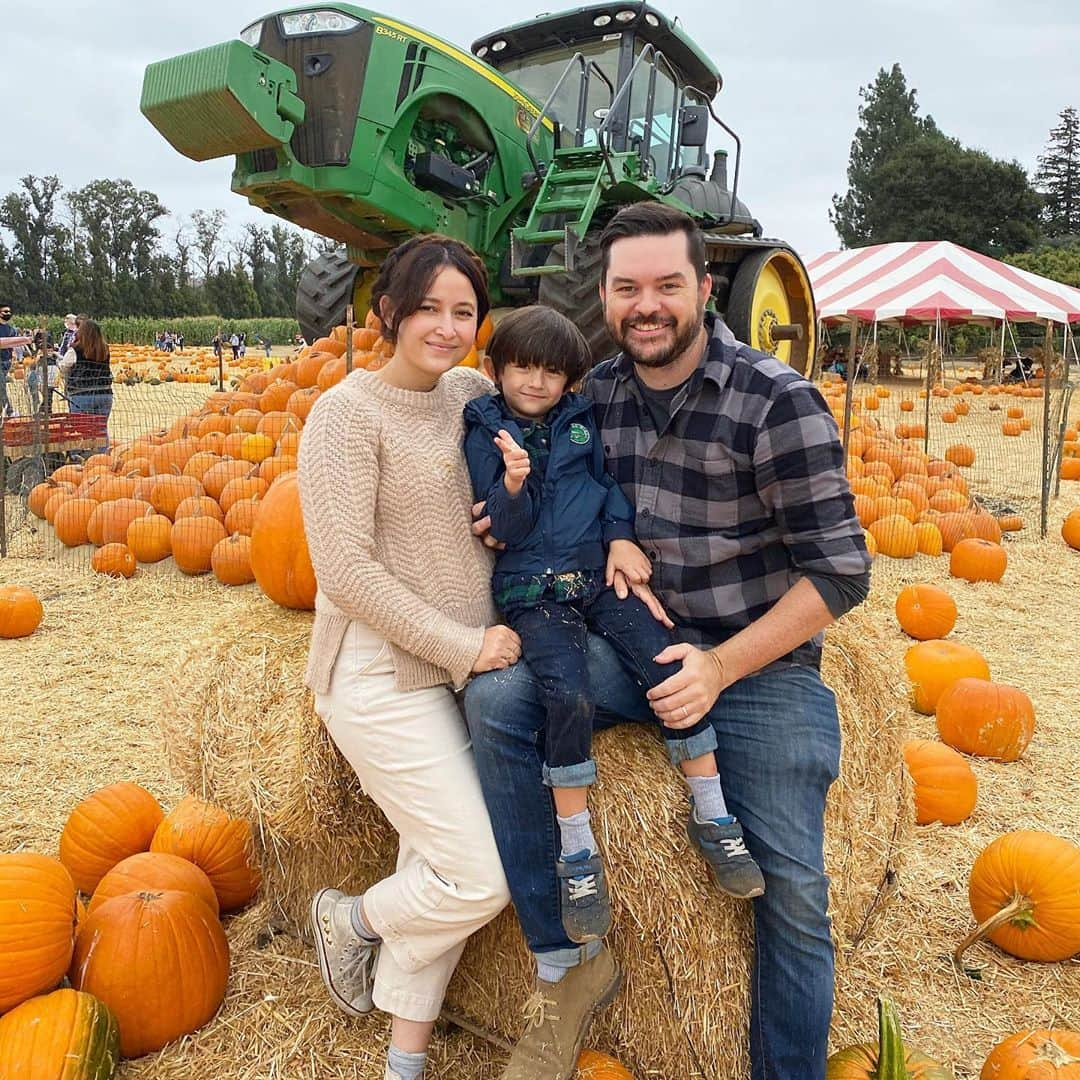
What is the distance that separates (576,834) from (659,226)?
53.5 inches

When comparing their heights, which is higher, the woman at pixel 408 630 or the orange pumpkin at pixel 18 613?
the woman at pixel 408 630

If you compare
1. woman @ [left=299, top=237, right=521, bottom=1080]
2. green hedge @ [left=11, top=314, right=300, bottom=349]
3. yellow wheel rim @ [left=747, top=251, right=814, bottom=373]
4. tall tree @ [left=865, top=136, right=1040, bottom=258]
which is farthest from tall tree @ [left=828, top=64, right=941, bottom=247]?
woman @ [left=299, top=237, right=521, bottom=1080]

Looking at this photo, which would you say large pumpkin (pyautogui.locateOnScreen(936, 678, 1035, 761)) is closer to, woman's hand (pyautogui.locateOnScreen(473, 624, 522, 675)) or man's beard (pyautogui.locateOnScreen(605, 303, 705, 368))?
man's beard (pyautogui.locateOnScreen(605, 303, 705, 368))

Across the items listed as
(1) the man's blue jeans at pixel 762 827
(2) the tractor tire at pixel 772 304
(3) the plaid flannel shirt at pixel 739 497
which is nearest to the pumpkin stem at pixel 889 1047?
(1) the man's blue jeans at pixel 762 827

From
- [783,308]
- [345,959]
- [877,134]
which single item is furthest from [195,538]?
[877,134]

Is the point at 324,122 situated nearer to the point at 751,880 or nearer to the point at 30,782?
the point at 30,782

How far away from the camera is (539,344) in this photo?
208 cm

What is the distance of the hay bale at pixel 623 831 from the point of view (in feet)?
6.18

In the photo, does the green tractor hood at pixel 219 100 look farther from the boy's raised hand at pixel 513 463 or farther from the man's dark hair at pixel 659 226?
the boy's raised hand at pixel 513 463

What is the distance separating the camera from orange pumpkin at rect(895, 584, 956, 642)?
4.88 meters

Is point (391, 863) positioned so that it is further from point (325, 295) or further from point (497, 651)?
point (325, 295)

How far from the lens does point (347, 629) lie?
6.55 ft

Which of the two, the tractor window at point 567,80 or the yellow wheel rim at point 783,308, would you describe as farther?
the yellow wheel rim at point 783,308

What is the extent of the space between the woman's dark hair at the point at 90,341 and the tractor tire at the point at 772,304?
20.4ft
